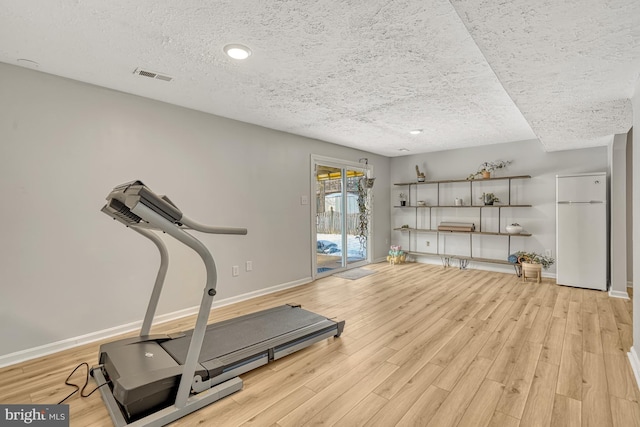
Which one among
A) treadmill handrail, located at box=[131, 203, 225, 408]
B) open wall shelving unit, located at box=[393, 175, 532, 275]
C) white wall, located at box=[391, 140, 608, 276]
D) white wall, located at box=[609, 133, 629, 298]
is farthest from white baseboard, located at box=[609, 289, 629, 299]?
treadmill handrail, located at box=[131, 203, 225, 408]

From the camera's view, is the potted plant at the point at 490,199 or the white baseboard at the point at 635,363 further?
the potted plant at the point at 490,199

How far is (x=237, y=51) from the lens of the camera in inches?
83.7

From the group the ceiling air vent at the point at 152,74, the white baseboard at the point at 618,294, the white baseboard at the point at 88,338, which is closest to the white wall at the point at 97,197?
the white baseboard at the point at 88,338

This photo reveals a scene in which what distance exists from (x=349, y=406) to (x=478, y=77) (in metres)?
2.70

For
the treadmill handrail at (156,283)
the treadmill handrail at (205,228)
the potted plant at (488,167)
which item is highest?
the potted plant at (488,167)

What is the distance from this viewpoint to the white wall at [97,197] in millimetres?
2363

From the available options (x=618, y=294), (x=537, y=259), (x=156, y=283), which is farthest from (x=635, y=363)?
(x=156, y=283)

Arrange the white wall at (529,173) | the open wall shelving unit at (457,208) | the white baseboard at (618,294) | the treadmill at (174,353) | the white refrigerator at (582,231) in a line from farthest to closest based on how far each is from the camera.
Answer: the open wall shelving unit at (457,208)
the white wall at (529,173)
the white refrigerator at (582,231)
the white baseboard at (618,294)
the treadmill at (174,353)

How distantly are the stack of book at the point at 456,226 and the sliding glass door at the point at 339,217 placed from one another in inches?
56.1

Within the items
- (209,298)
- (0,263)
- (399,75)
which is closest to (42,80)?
(0,263)

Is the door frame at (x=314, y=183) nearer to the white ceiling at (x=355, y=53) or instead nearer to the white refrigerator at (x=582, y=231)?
the white ceiling at (x=355, y=53)

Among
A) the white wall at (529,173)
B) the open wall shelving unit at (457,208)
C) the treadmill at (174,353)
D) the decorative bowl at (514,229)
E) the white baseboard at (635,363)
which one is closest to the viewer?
the treadmill at (174,353)

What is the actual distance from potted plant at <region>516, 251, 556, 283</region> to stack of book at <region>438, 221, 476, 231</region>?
864mm

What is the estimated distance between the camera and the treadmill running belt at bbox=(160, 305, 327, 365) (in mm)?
2143
